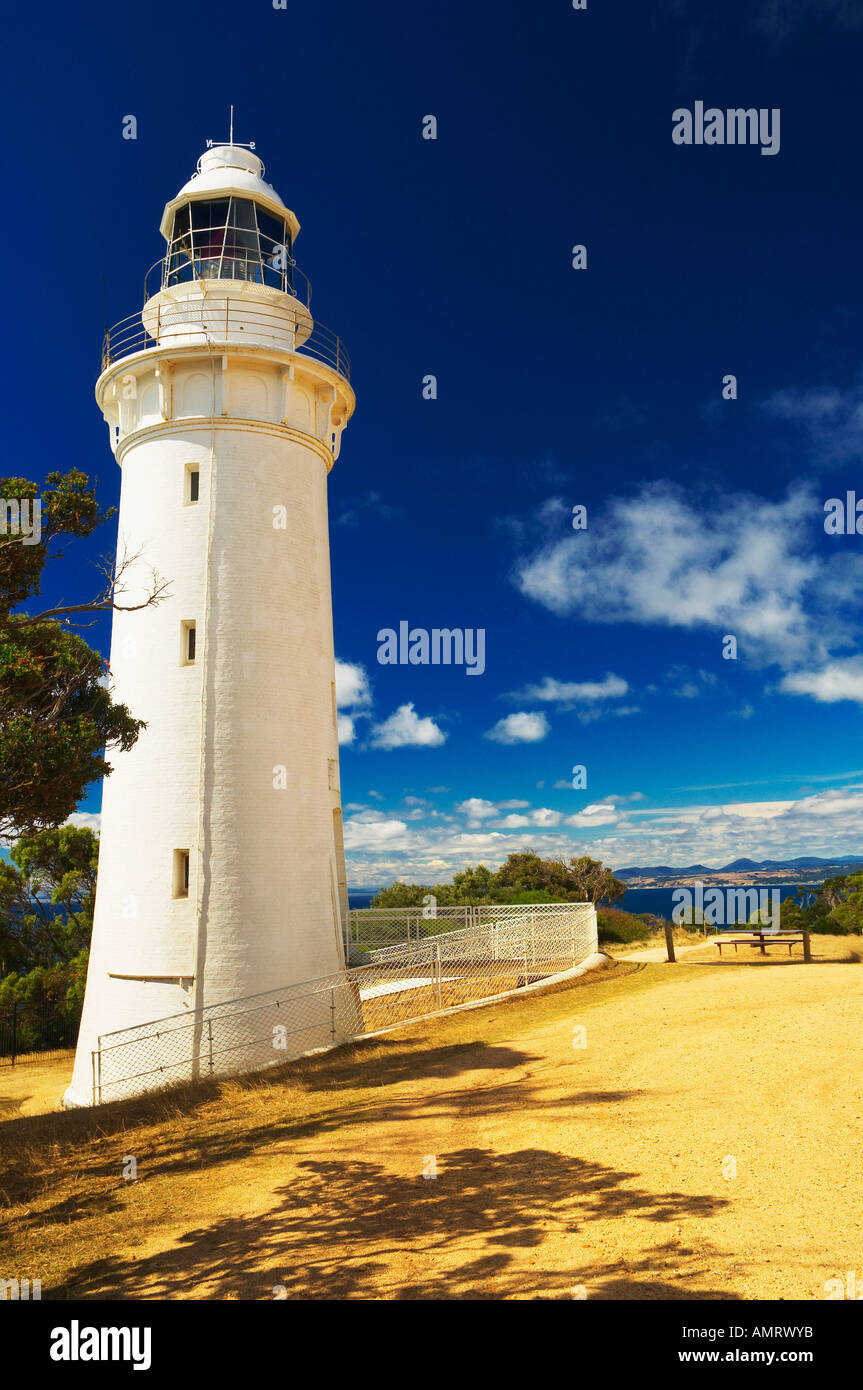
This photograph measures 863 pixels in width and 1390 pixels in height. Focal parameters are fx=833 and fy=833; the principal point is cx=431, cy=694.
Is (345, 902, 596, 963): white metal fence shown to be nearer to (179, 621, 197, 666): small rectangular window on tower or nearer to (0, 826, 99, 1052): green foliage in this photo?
(179, 621, 197, 666): small rectangular window on tower

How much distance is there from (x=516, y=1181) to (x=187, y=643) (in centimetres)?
1282

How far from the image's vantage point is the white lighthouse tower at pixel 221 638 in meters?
16.3

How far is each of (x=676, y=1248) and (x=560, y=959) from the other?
51.0ft

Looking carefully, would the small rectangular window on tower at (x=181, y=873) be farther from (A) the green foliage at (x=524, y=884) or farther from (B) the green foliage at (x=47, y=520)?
(A) the green foliage at (x=524, y=884)

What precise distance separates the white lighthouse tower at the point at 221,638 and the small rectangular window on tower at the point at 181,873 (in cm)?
4

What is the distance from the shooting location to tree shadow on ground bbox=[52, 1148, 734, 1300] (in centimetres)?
579

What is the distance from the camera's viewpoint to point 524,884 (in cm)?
4181

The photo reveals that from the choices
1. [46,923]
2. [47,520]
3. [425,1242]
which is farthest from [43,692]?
[46,923]

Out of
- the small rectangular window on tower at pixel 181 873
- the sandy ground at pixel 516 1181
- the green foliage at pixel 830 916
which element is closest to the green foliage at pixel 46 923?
the small rectangular window on tower at pixel 181 873

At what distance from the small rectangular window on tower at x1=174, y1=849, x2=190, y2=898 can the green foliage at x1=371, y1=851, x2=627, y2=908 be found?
2197 cm

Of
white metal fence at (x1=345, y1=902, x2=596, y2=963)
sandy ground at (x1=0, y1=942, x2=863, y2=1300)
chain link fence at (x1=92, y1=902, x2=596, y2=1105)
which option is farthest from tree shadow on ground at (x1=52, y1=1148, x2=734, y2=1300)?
white metal fence at (x1=345, y1=902, x2=596, y2=963)

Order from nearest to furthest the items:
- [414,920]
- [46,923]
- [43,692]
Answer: [43,692], [414,920], [46,923]

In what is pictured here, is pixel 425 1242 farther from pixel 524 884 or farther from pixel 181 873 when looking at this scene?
pixel 524 884
